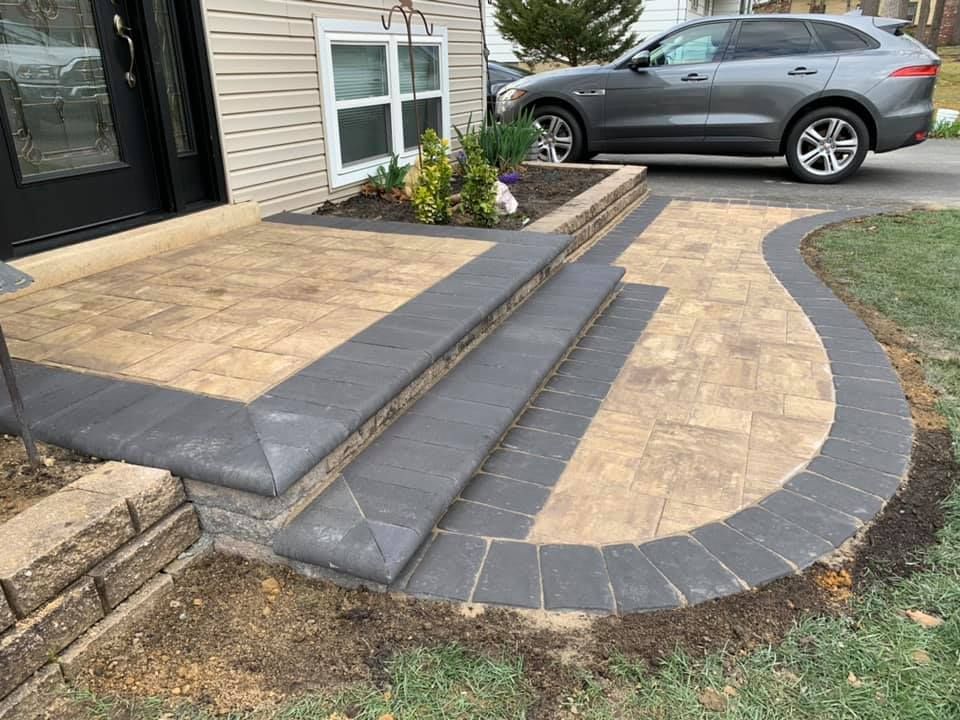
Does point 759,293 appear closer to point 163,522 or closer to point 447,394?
point 447,394

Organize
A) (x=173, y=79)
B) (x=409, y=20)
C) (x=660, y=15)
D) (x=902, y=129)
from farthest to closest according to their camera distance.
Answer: (x=660, y=15), (x=902, y=129), (x=409, y=20), (x=173, y=79)

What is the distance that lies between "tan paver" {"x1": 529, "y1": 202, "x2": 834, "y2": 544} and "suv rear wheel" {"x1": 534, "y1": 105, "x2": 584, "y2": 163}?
4.25 metres

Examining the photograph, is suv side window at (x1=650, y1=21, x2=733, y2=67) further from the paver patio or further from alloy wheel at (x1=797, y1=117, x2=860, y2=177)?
the paver patio

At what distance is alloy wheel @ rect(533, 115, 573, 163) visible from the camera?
8.73 metres

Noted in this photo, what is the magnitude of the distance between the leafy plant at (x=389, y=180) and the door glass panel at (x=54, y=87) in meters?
2.18

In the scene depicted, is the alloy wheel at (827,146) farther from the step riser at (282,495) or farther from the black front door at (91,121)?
the step riser at (282,495)

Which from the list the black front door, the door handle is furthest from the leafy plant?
the door handle

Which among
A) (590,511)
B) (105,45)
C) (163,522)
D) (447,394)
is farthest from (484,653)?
(105,45)

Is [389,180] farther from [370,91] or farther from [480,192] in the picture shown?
[480,192]

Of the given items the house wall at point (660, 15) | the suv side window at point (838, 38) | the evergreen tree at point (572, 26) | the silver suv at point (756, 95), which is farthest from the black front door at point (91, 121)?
the house wall at point (660, 15)

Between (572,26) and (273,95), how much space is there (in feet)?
46.1

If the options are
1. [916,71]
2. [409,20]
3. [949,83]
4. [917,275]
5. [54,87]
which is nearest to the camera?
[54,87]

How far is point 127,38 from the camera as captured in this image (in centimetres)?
407

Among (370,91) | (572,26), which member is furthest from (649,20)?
(370,91)
